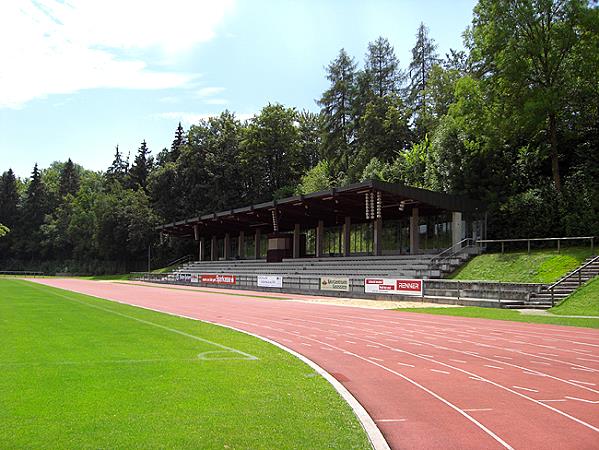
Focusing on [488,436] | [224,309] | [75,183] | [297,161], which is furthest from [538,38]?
[75,183]

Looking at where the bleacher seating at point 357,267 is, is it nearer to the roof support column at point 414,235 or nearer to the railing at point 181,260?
the roof support column at point 414,235

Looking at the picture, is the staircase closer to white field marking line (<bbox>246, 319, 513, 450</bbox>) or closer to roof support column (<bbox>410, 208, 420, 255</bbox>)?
roof support column (<bbox>410, 208, 420, 255</bbox>)

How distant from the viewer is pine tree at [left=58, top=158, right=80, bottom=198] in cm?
12212

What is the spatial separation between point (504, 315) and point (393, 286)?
9.99m

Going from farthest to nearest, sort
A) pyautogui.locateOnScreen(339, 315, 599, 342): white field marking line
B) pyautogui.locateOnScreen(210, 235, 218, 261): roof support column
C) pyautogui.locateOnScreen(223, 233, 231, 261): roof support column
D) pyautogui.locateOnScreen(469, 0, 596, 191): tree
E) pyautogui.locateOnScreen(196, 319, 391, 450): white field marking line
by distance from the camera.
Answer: pyautogui.locateOnScreen(210, 235, 218, 261): roof support column → pyautogui.locateOnScreen(223, 233, 231, 261): roof support column → pyautogui.locateOnScreen(469, 0, 596, 191): tree → pyautogui.locateOnScreen(339, 315, 599, 342): white field marking line → pyautogui.locateOnScreen(196, 319, 391, 450): white field marking line

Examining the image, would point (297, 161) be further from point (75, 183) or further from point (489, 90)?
point (75, 183)

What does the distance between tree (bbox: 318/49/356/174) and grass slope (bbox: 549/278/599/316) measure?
2052 inches

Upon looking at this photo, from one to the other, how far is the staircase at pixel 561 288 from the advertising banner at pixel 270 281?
20.3 m

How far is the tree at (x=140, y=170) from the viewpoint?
360ft

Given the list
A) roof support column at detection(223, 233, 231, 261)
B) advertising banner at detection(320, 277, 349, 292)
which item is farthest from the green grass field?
roof support column at detection(223, 233, 231, 261)

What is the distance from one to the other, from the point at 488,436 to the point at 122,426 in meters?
4.13

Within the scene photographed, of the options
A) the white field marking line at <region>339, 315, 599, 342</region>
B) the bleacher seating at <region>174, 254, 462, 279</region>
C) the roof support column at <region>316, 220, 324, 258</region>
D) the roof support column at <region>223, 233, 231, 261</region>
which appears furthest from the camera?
the roof support column at <region>223, 233, 231, 261</region>

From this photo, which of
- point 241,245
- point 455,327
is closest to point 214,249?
point 241,245

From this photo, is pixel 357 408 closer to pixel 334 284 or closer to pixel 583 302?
pixel 583 302
